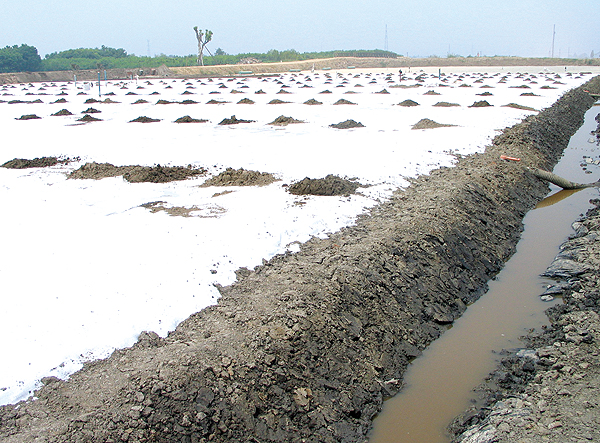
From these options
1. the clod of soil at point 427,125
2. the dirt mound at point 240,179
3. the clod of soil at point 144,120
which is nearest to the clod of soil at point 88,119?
the clod of soil at point 144,120

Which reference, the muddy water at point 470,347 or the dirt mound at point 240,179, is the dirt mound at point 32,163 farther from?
the muddy water at point 470,347

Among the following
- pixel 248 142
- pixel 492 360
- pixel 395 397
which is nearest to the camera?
pixel 395 397

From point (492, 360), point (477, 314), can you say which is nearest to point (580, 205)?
point (477, 314)

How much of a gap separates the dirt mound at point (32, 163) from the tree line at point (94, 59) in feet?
147

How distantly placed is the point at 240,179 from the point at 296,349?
6505 mm

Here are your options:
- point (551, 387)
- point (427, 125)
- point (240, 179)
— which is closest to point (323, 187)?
point (240, 179)

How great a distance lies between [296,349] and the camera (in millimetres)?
5145

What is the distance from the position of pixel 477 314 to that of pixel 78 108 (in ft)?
85.0

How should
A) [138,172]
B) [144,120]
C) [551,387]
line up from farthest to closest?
[144,120], [138,172], [551,387]

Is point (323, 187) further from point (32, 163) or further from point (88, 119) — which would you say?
point (88, 119)

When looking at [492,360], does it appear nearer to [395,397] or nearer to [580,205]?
[395,397]

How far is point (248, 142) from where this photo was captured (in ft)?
52.5

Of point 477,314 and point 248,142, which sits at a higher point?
point 248,142

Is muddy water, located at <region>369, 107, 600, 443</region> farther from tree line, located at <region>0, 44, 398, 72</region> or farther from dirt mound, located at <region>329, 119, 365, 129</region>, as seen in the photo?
tree line, located at <region>0, 44, 398, 72</region>
